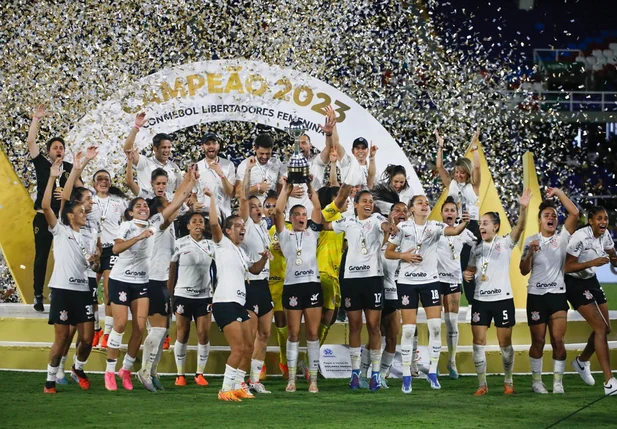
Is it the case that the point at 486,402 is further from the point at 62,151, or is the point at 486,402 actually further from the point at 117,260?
the point at 62,151

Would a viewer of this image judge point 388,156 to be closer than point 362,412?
No

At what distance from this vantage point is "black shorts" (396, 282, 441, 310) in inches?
364

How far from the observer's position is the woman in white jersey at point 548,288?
9.12m

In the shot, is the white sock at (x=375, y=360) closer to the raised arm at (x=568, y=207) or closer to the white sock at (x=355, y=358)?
the white sock at (x=355, y=358)

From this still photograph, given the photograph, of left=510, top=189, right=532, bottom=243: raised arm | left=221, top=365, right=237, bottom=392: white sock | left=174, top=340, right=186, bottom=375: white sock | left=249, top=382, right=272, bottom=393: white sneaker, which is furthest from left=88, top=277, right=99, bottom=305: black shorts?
left=510, top=189, right=532, bottom=243: raised arm

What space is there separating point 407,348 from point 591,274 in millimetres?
1683

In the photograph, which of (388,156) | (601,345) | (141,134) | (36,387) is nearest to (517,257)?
(388,156)

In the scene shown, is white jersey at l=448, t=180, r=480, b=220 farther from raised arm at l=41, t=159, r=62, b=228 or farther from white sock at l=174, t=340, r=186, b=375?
raised arm at l=41, t=159, r=62, b=228

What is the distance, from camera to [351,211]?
9.70 metres

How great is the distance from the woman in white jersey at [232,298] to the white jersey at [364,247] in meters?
0.92

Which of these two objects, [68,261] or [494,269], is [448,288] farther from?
[68,261]

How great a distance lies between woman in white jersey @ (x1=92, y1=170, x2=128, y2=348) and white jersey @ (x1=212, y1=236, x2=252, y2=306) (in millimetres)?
1811

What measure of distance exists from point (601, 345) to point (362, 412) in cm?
229

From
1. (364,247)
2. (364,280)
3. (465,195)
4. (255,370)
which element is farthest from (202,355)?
(465,195)
